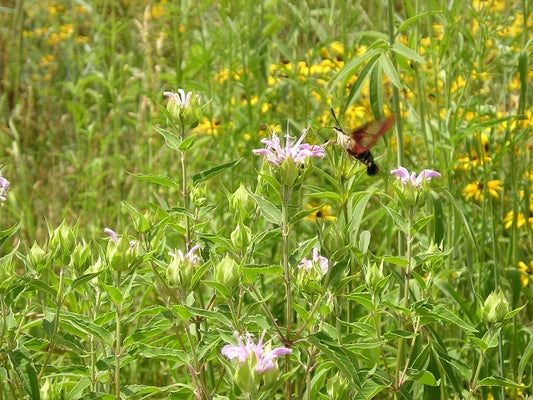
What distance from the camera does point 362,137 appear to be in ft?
4.92

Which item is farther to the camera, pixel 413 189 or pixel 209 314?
pixel 413 189

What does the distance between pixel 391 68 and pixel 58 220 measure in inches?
67.6

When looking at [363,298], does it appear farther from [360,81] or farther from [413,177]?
[360,81]

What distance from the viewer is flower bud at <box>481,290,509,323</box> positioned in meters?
1.32

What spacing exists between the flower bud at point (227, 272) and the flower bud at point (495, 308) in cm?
43

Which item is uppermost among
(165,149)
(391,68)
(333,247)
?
(391,68)

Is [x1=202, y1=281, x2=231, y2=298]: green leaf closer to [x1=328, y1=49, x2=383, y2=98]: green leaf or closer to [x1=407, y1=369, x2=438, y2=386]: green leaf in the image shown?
[x1=407, y1=369, x2=438, y2=386]: green leaf

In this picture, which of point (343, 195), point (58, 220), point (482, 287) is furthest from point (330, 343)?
point (58, 220)

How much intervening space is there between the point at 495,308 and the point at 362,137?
1.23 feet

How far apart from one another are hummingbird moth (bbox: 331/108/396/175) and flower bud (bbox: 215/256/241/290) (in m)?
0.41

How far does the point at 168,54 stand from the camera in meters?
4.84

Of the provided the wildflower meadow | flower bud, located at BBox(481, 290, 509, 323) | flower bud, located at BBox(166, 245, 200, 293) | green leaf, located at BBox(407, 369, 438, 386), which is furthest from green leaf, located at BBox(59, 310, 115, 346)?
flower bud, located at BBox(481, 290, 509, 323)

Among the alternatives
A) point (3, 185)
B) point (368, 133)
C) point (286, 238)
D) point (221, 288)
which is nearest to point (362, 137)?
point (368, 133)

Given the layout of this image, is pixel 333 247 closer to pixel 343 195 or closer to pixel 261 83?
pixel 343 195
